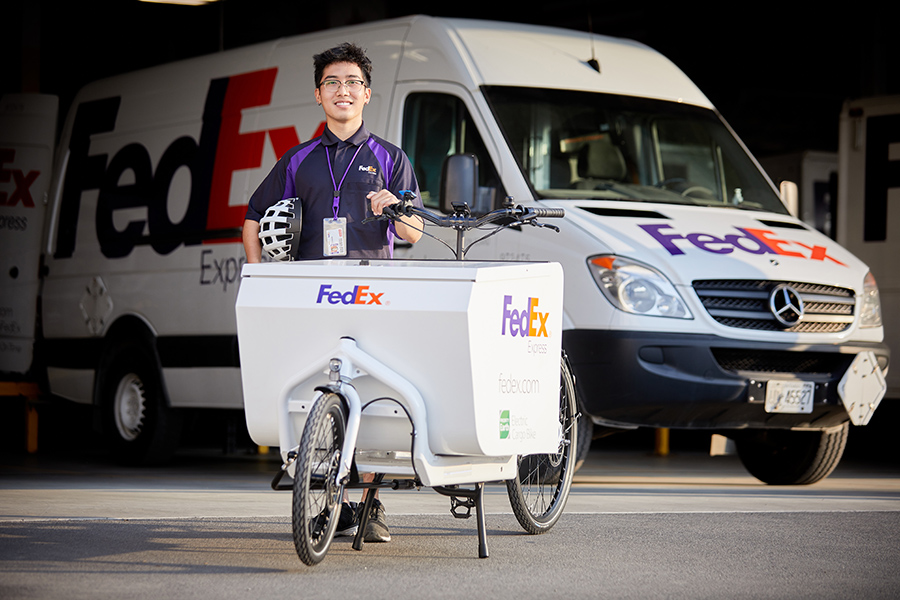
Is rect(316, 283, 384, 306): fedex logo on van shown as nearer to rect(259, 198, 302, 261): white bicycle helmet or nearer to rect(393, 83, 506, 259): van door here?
rect(259, 198, 302, 261): white bicycle helmet

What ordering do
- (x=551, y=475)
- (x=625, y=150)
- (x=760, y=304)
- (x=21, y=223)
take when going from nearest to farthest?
(x=551, y=475), (x=760, y=304), (x=625, y=150), (x=21, y=223)

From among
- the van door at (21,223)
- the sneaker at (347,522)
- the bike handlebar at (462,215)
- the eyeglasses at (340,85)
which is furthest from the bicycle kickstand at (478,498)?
the van door at (21,223)

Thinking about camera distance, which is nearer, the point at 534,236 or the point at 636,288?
the point at 636,288

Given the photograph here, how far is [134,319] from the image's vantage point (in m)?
9.78

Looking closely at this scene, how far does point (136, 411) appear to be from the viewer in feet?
32.6

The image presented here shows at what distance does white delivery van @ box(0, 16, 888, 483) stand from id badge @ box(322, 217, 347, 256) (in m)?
1.92

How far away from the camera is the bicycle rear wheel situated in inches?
226

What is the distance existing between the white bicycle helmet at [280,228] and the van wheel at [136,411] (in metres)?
4.39

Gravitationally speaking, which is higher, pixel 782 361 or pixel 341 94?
pixel 341 94

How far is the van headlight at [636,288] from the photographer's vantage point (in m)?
7.09

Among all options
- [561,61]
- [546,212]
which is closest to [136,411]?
[561,61]

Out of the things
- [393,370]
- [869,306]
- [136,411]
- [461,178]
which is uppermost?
[461,178]

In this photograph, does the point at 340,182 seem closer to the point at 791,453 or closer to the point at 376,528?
the point at 376,528

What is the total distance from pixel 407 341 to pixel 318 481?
58 centimetres
